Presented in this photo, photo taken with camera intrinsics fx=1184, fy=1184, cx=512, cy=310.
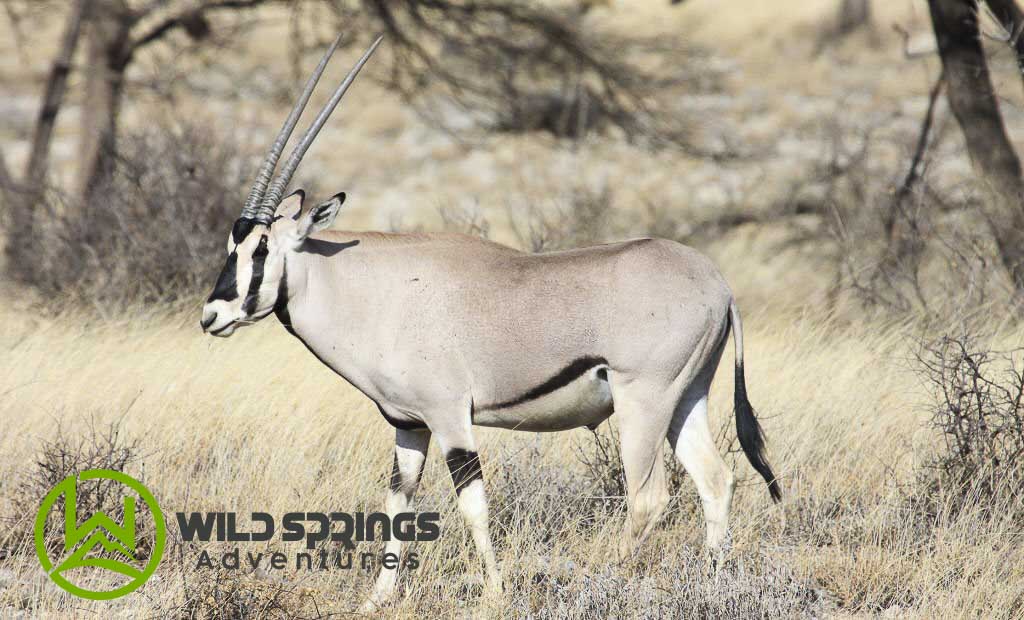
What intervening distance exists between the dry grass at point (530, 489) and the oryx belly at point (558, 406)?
1.85 ft

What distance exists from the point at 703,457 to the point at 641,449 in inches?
21.3

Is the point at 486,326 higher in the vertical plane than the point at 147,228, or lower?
higher

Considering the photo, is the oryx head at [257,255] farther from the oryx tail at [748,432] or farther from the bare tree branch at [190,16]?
the bare tree branch at [190,16]

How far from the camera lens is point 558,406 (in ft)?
16.6

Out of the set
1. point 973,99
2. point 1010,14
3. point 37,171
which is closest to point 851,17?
point 973,99

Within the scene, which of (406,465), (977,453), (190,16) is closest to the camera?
(406,465)

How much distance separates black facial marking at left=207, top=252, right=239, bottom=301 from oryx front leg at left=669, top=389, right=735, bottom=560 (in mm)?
2064

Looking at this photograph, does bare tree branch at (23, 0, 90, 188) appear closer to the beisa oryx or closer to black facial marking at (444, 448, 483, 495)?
the beisa oryx

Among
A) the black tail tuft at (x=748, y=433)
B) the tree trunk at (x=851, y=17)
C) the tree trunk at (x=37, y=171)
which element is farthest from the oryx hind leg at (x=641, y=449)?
the tree trunk at (x=851, y=17)

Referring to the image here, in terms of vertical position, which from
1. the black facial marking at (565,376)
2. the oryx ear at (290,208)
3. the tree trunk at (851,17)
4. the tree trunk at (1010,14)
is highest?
the oryx ear at (290,208)

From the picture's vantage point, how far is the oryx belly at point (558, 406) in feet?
16.5

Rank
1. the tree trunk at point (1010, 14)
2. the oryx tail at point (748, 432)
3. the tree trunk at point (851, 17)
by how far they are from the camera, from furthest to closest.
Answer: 1. the tree trunk at point (851, 17)
2. the tree trunk at point (1010, 14)
3. the oryx tail at point (748, 432)

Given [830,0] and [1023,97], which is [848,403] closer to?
[1023,97]

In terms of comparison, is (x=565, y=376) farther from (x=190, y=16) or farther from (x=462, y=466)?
(x=190, y=16)
